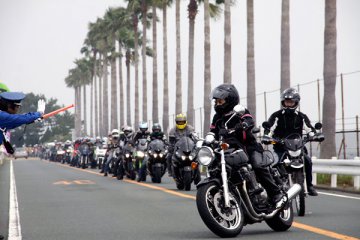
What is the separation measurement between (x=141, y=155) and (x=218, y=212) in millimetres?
16166

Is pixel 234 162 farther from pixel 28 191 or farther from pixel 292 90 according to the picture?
pixel 28 191

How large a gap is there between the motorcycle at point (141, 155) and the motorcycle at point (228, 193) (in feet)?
50.5

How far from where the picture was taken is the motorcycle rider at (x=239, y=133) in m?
10.0

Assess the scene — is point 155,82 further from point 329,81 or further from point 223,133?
point 223,133

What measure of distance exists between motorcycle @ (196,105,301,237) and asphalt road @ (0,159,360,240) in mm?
330

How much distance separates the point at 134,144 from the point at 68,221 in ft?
45.7

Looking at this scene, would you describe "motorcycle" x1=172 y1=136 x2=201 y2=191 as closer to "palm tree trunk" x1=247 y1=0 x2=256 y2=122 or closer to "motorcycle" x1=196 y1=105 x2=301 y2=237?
"motorcycle" x1=196 y1=105 x2=301 y2=237

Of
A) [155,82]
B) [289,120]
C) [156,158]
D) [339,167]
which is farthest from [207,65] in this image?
[289,120]

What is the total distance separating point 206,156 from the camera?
31.2ft

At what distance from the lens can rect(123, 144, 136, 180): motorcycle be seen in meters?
26.7


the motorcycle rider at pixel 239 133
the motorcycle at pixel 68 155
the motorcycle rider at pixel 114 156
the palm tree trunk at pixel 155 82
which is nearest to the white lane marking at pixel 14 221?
the motorcycle rider at pixel 239 133

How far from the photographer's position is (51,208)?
49.8 feet

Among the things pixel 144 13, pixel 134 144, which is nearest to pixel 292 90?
pixel 134 144

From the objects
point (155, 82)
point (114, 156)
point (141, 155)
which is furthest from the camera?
point (155, 82)
